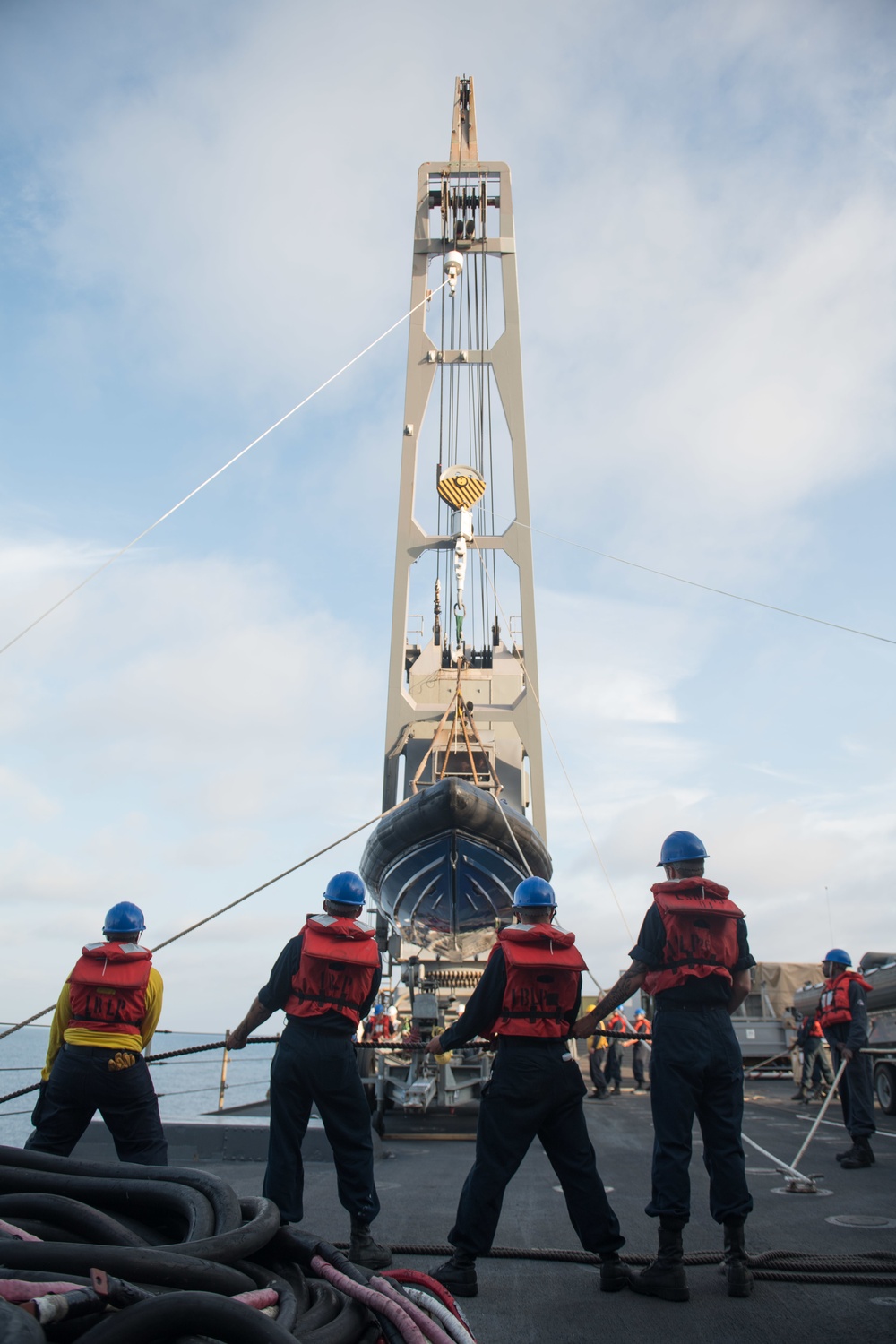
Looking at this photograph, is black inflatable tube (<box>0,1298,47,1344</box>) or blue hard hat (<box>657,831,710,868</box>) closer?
black inflatable tube (<box>0,1298,47,1344</box>)

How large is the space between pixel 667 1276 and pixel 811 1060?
10733mm

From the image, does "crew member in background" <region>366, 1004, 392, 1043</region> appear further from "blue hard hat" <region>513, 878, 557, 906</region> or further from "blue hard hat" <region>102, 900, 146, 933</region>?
"blue hard hat" <region>513, 878, 557, 906</region>

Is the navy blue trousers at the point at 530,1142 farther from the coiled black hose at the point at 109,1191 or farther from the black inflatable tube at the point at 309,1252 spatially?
the coiled black hose at the point at 109,1191

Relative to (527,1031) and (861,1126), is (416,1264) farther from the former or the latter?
(861,1126)

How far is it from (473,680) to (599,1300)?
13584 millimetres

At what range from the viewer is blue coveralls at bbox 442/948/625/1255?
2.79 m

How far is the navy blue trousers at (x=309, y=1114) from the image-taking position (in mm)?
3176

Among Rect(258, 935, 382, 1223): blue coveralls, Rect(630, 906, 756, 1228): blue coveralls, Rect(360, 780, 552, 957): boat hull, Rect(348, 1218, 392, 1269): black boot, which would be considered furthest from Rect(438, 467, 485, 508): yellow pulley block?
Rect(348, 1218, 392, 1269): black boot

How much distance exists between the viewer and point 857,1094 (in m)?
5.66

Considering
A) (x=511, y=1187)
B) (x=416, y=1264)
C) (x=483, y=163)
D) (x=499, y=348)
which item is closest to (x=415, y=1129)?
(x=511, y=1187)

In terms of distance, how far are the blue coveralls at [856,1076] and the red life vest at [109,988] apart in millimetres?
4551

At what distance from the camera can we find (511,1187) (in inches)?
181

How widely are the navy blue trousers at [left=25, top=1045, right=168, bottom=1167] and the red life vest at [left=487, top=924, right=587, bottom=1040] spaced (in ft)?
4.83

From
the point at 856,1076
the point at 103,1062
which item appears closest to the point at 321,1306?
the point at 103,1062
